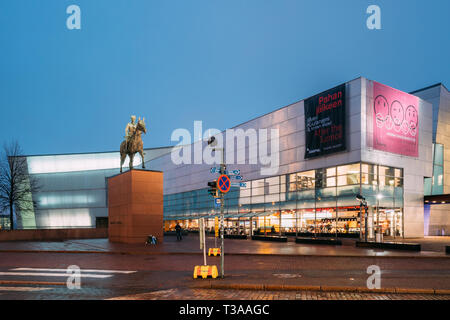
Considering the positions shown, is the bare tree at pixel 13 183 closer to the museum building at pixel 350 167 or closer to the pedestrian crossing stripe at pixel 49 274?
the museum building at pixel 350 167

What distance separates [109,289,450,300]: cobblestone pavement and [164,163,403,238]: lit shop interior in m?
27.9

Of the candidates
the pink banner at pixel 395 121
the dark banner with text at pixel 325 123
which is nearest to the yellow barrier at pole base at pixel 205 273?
the dark banner with text at pixel 325 123

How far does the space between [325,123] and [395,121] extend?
23.1 feet

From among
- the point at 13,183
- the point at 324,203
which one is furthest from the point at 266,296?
the point at 13,183

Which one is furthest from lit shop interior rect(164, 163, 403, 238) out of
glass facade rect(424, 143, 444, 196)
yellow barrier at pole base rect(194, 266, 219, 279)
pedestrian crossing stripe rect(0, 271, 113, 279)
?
pedestrian crossing stripe rect(0, 271, 113, 279)

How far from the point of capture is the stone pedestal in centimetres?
3078

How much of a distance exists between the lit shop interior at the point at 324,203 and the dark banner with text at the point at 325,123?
2318 mm

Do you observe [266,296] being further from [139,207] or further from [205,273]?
[139,207]

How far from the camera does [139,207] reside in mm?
30953

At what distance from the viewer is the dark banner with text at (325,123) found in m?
38.7

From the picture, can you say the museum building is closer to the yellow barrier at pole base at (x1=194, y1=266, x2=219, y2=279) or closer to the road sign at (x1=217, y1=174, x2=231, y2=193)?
the road sign at (x1=217, y1=174, x2=231, y2=193)

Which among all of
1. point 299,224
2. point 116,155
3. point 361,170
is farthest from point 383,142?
point 116,155
